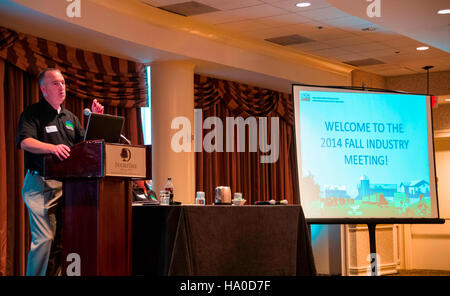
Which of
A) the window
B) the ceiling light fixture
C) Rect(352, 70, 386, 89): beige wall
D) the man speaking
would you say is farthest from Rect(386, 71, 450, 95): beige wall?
the man speaking

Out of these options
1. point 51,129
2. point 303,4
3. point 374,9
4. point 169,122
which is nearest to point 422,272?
point 169,122

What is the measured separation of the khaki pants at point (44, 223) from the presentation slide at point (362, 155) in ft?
6.08

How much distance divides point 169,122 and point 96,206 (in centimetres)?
392

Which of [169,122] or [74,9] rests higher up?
[74,9]

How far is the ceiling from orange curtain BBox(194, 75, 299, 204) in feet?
3.09

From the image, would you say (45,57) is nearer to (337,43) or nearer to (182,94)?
(182,94)

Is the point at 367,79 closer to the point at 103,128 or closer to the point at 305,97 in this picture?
the point at 305,97

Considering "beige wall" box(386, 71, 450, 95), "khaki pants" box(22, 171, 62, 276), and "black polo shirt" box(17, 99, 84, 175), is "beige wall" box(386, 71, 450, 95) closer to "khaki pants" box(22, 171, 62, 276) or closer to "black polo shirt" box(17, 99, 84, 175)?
"black polo shirt" box(17, 99, 84, 175)

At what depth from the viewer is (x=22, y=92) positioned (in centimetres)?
609

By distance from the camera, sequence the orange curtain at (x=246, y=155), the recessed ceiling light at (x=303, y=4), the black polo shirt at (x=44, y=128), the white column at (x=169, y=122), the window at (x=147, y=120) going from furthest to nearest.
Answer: the orange curtain at (x=246, y=155) < the window at (x=147, y=120) < the white column at (x=169, y=122) < the recessed ceiling light at (x=303, y=4) < the black polo shirt at (x=44, y=128)

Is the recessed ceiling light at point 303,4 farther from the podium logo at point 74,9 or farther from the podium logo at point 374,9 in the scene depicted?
the podium logo at point 74,9

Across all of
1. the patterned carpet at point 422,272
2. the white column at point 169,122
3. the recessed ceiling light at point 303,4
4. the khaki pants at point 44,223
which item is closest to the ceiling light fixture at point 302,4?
the recessed ceiling light at point 303,4

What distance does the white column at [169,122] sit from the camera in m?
7.25
